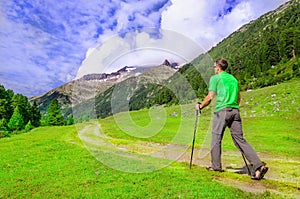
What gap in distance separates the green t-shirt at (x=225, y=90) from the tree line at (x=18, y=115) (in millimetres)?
53917

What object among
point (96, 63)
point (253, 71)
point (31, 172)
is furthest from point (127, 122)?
point (253, 71)

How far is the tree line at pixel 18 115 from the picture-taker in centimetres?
6631

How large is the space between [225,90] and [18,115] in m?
69.9

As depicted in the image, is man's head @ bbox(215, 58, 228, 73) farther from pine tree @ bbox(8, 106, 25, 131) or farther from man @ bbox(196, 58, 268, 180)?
pine tree @ bbox(8, 106, 25, 131)

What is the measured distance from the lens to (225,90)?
1002 centimetres

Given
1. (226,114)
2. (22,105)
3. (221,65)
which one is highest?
(22,105)

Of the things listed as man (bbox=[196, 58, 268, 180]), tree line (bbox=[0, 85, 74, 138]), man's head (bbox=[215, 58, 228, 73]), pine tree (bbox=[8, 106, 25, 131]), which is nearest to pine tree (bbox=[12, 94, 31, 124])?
tree line (bbox=[0, 85, 74, 138])

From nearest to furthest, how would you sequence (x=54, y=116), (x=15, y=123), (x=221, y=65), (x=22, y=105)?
(x=221, y=65), (x=15, y=123), (x=22, y=105), (x=54, y=116)

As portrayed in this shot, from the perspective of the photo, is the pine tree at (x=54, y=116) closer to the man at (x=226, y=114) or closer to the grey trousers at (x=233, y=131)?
the man at (x=226, y=114)

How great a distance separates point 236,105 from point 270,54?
145 m

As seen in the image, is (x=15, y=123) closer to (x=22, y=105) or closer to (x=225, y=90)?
(x=22, y=105)

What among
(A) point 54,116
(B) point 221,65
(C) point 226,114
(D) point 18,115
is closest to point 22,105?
(A) point 54,116

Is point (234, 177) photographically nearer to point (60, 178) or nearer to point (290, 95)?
point (60, 178)

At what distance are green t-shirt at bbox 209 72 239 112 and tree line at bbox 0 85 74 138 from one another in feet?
177
